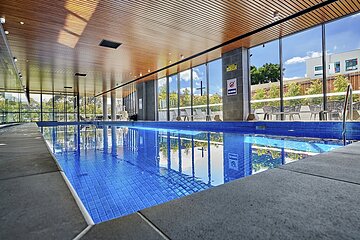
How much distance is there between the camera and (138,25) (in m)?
5.90

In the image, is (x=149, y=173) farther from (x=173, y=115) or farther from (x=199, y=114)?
(x=173, y=115)

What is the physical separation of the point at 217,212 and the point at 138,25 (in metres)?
6.04

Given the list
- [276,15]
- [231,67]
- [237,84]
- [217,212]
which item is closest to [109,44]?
[231,67]

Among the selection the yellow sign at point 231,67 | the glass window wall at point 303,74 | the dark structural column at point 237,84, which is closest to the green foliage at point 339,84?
the glass window wall at point 303,74

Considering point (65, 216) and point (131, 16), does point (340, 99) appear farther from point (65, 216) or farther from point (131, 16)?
point (65, 216)

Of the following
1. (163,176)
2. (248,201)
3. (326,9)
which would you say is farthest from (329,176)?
(326,9)

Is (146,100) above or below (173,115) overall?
above

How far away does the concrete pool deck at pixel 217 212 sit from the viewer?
0.66 meters

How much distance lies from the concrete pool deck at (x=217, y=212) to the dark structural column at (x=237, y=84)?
23.3ft

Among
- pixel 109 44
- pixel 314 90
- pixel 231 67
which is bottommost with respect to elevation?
pixel 314 90

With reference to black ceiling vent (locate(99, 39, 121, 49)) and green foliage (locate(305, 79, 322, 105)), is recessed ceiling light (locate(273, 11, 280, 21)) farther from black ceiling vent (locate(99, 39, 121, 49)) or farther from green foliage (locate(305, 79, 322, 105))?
black ceiling vent (locate(99, 39, 121, 49))

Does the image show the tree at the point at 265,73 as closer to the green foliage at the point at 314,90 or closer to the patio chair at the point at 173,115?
the green foliage at the point at 314,90

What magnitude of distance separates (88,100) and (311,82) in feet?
64.3

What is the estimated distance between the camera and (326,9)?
17.7ft
